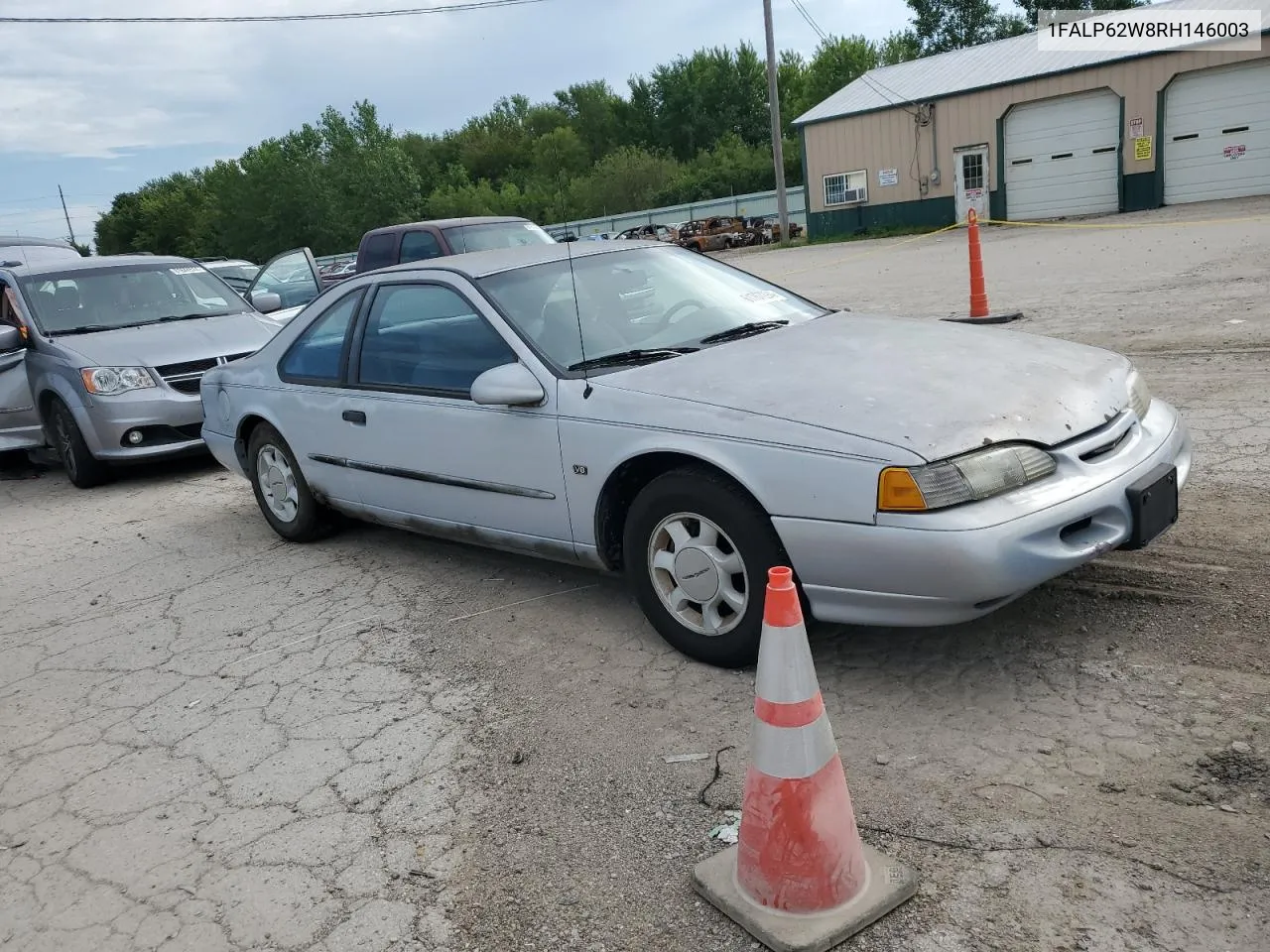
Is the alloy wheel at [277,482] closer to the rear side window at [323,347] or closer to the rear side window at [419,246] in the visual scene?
the rear side window at [323,347]

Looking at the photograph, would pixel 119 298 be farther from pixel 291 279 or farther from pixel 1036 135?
pixel 1036 135

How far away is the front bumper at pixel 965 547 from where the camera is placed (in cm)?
304

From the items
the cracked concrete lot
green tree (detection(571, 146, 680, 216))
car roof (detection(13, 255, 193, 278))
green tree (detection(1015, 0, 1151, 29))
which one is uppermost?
green tree (detection(1015, 0, 1151, 29))

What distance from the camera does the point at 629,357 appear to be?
13.6 ft

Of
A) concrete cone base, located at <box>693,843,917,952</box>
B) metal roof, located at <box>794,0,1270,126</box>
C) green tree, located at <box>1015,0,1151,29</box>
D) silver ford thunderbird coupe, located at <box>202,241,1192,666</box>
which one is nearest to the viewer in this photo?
concrete cone base, located at <box>693,843,917,952</box>

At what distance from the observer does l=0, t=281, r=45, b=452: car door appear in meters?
8.82

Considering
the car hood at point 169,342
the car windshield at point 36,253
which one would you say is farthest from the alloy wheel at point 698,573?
the car windshield at point 36,253

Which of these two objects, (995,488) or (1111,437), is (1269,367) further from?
(995,488)

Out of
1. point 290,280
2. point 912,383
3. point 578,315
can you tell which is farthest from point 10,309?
point 912,383

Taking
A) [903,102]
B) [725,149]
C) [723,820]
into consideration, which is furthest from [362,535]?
[725,149]

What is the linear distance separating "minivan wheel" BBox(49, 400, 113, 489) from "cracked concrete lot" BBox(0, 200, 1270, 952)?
116 inches

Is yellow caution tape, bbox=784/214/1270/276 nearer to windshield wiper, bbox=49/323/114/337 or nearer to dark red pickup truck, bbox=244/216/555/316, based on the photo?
dark red pickup truck, bbox=244/216/555/316

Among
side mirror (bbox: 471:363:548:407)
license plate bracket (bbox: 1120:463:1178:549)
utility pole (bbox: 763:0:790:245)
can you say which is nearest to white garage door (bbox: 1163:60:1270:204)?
utility pole (bbox: 763:0:790:245)

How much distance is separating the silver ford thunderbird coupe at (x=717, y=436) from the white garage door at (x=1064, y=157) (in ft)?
88.0
